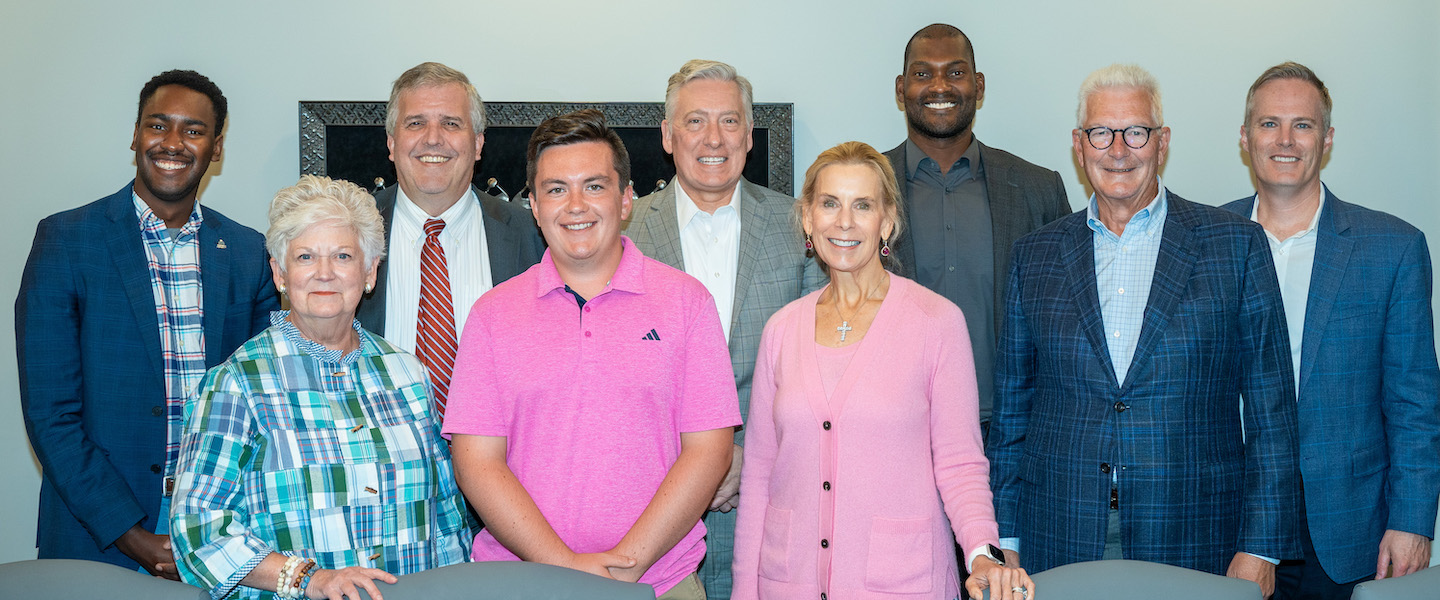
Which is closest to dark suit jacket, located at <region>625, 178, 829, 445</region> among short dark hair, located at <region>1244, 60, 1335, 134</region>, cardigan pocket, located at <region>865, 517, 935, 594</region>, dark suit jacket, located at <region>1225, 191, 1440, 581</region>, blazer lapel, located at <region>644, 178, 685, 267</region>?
blazer lapel, located at <region>644, 178, 685, 267</region>

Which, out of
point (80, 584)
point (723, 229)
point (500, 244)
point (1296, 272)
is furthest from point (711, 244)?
point (80, 584)

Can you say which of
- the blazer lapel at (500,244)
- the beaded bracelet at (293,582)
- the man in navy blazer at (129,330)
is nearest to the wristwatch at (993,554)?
the beaded bracelet at (293,582)

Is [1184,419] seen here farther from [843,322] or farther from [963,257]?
[963,257]

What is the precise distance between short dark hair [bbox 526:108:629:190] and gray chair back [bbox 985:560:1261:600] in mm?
1263

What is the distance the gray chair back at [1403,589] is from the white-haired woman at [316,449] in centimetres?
188

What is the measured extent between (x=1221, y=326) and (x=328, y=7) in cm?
330

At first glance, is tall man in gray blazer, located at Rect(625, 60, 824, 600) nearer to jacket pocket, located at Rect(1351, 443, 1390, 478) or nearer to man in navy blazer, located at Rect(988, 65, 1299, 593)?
man in navy blazer, located at Rect(988, 65, 1299, 593)

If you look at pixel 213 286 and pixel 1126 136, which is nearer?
pixel 1126 136

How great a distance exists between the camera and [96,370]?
9.22 feet

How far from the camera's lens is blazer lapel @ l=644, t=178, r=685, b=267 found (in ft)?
9.89

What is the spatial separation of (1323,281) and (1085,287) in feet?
2.61

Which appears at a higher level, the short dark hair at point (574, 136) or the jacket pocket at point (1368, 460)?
the short dark hair at point (574, 136)

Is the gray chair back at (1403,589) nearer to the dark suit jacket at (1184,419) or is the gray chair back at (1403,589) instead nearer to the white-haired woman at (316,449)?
the dark suit jacket at (1184,419)

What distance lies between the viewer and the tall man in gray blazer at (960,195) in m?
3.32
